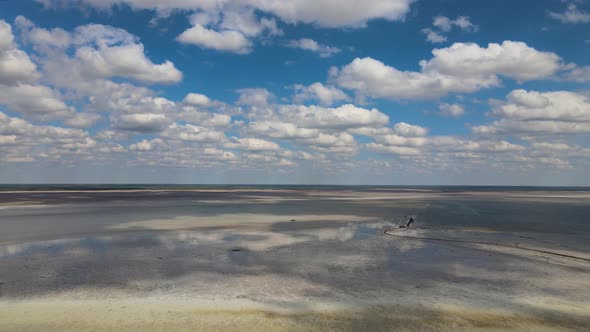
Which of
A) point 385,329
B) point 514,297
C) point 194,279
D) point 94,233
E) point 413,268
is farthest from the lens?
point 94,233

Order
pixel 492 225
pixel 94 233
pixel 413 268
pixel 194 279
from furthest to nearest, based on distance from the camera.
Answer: pixel 492 225 < pixel 94 233 < pixel 413 268 < pixel 194 279

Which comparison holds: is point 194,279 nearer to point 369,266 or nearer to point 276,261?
point 276,261

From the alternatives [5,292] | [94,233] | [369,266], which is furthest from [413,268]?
[94,233]

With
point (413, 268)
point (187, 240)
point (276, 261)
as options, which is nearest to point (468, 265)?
point (413, 268)

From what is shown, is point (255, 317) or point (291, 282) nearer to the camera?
point (255, 317)

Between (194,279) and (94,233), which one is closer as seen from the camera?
(194,279)

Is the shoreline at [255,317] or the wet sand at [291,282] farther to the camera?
the wet sand at [291,282]

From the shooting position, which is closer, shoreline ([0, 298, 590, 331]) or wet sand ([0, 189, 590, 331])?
shoreline ([0, 298, 590, 331])

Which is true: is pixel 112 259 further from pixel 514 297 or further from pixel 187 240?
pixel 514 297

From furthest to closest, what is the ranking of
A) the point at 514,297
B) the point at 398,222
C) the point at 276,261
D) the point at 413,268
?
1. the point at 398,222
2. the point at 276,261
3. the point at 413,268
4. the point at 514,297
